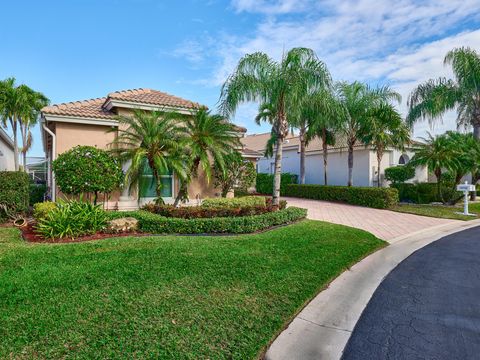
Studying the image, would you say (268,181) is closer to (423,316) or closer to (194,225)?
(194,225)

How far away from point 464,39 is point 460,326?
73.2 feet

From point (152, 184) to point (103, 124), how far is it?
319 cm

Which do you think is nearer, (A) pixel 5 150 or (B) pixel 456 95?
(B) pixel 456 95

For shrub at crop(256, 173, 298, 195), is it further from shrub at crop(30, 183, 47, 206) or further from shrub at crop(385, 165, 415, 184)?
shrub at crop(30, 183, 47, 206)

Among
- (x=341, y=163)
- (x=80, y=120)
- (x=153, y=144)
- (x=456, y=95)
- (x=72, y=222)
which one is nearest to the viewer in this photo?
(x=72, y=222)

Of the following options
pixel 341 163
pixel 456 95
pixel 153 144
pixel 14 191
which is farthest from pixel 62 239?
pixel 456 95

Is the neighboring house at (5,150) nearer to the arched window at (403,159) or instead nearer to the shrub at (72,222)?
the shrub at (72,222)

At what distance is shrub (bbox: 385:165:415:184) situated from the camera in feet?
70.7

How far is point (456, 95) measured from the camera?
21359 millimetres

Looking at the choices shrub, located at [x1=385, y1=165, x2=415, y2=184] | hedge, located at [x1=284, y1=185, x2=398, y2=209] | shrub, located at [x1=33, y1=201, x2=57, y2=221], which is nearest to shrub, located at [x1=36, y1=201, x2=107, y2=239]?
shrub, located at [x1=33, y1=201, x2=57, y2=221]

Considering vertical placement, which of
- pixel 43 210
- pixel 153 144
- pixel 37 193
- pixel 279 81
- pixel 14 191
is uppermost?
pixel 279 81

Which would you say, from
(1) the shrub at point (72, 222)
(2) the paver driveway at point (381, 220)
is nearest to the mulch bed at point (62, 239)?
(1) the shrub at point (72, 222)

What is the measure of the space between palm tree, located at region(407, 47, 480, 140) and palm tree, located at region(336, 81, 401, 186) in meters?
3.84

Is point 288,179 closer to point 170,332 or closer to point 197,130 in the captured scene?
point 197,130
